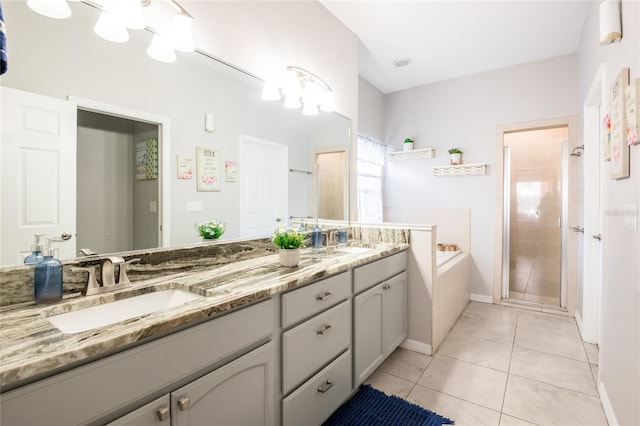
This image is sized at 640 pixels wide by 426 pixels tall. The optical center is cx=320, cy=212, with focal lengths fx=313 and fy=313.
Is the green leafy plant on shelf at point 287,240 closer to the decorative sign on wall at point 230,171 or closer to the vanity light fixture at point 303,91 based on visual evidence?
the decorative sign on wall at point 230,171

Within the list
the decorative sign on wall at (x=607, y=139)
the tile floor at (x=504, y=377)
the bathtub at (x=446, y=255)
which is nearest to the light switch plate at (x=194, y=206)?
the tile floor at (x=504, y=377)

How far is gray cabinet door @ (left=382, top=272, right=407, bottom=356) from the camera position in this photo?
2193mm

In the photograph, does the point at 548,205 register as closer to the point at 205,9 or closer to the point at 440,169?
the point at 440,169

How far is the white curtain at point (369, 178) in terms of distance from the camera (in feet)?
12.6

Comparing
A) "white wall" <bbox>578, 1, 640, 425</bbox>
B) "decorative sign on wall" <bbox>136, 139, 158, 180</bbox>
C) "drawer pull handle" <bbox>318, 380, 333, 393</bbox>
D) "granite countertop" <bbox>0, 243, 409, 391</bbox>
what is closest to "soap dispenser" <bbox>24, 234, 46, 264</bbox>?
"granite countertop" <bbox>0, 243, 409, 391</bbox>

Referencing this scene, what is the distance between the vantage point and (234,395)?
1.09m

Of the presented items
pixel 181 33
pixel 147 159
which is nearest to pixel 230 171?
pixel 147 159

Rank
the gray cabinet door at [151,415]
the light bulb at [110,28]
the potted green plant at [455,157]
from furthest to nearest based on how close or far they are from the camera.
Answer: the potted green plant at [455,157] → the light bulb at [110,28] → the gray cabinet door at [151,415]

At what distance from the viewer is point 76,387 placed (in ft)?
2.35

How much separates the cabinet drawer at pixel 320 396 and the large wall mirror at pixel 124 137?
2.87 feet

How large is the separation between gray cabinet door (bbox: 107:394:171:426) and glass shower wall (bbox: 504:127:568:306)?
4.47 metres

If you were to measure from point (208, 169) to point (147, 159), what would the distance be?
31cm

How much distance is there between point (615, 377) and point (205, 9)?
289 cm

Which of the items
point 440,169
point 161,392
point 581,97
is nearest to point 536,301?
point 440,169
